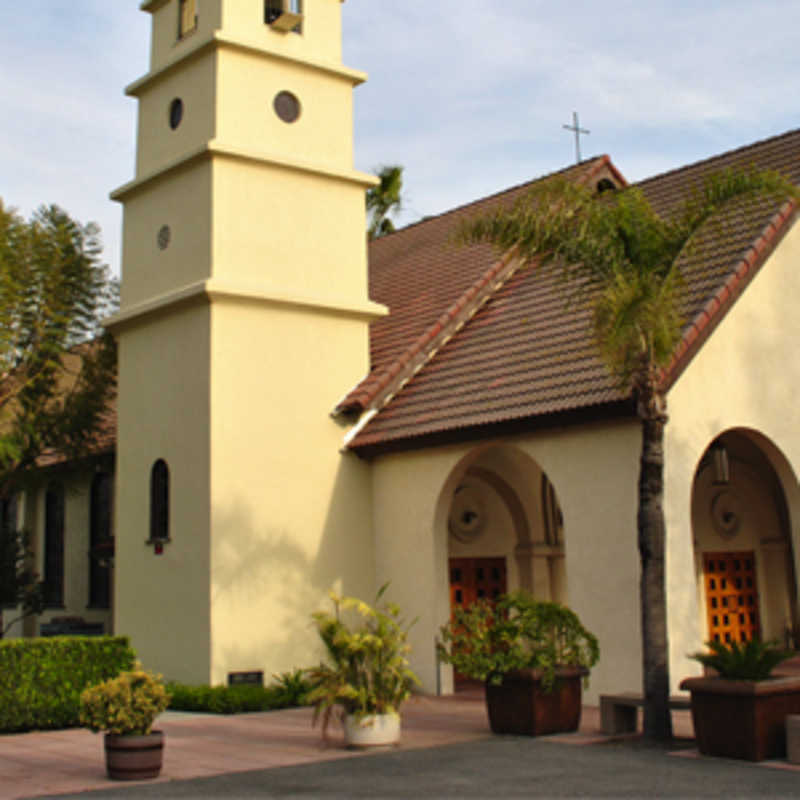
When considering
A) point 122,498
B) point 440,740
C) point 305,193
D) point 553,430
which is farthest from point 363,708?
point 305,193

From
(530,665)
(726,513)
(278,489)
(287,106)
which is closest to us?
(530,665)

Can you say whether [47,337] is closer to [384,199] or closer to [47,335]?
[47,335]

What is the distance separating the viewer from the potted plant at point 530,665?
1188 cm

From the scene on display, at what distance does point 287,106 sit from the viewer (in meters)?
18.8

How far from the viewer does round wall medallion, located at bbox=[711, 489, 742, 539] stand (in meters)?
18.8

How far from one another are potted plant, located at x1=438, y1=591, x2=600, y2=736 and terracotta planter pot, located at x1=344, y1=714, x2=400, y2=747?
1093mm

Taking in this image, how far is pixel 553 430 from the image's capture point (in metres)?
15.2

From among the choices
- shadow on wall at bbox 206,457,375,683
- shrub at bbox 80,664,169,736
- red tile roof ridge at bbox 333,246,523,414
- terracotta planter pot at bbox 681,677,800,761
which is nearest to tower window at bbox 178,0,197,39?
red tile roof ridge at bbox 333,246,523,414

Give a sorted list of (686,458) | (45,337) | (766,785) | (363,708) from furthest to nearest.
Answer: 1. (45,337)
2. (686,458)
3. (363,708)
4. (766,785)

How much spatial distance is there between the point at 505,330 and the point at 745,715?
29.1ft

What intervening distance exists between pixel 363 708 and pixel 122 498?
8.64 meters

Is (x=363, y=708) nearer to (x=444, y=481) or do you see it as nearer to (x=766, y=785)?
(x=766, y=785)

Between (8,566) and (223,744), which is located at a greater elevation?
(8,566)

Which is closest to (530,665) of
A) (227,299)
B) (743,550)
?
(227,299)
